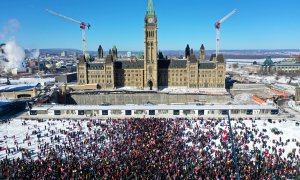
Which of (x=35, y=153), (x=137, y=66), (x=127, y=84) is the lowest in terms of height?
(x=35, y=153)

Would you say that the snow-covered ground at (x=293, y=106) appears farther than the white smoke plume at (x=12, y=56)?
No

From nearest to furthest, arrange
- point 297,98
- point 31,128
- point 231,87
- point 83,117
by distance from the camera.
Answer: point 31,128
point 83,117
point 297,98
point 231,87

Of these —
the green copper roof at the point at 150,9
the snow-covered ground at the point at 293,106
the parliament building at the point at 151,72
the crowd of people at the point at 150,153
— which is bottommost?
the crowd of people at the point at 150,153

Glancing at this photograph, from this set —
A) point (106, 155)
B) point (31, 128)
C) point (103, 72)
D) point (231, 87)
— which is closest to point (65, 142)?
point (106, 155)

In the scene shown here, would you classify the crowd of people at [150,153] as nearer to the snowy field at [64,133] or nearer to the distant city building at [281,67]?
the snowy field at [64,133]

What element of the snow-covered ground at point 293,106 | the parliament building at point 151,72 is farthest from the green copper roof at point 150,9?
the snow-covered ground at point 293,106

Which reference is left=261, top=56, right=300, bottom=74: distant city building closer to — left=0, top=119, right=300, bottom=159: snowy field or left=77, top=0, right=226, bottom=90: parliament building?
left=77, top=0, right=226, bottom=90: parliament building

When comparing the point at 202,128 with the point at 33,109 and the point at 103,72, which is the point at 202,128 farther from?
the point at 103,72
